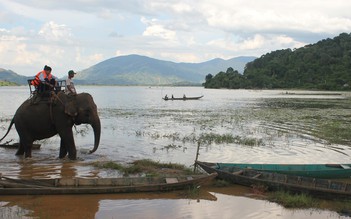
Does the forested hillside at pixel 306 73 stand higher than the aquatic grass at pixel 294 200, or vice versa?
the forested hillside at pixel 306 73

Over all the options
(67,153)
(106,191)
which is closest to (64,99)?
(67,153)

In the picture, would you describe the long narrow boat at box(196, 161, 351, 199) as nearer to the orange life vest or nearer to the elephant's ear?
the elephant's ear

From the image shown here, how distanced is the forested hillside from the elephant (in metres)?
136

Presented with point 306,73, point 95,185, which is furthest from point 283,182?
point 306,73

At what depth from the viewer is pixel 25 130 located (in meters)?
16.4

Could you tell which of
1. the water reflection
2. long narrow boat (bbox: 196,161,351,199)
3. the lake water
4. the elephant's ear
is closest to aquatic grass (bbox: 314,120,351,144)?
the lake water

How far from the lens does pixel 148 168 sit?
15.9m

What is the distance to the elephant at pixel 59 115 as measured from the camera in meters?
15.9

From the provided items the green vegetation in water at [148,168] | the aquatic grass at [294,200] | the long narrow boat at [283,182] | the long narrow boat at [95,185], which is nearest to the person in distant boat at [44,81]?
the green vegetation in water at [148,168]

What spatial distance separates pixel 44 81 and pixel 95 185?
567 cm

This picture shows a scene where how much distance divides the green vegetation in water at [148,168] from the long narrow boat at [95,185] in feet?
6.37

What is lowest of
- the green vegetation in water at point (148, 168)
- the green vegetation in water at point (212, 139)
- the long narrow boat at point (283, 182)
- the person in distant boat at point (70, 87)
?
the green vegetation in water at point (148, 168)

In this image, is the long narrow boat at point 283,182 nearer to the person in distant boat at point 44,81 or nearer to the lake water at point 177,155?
the lake water at point 177,155

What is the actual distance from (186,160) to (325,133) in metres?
13.2
